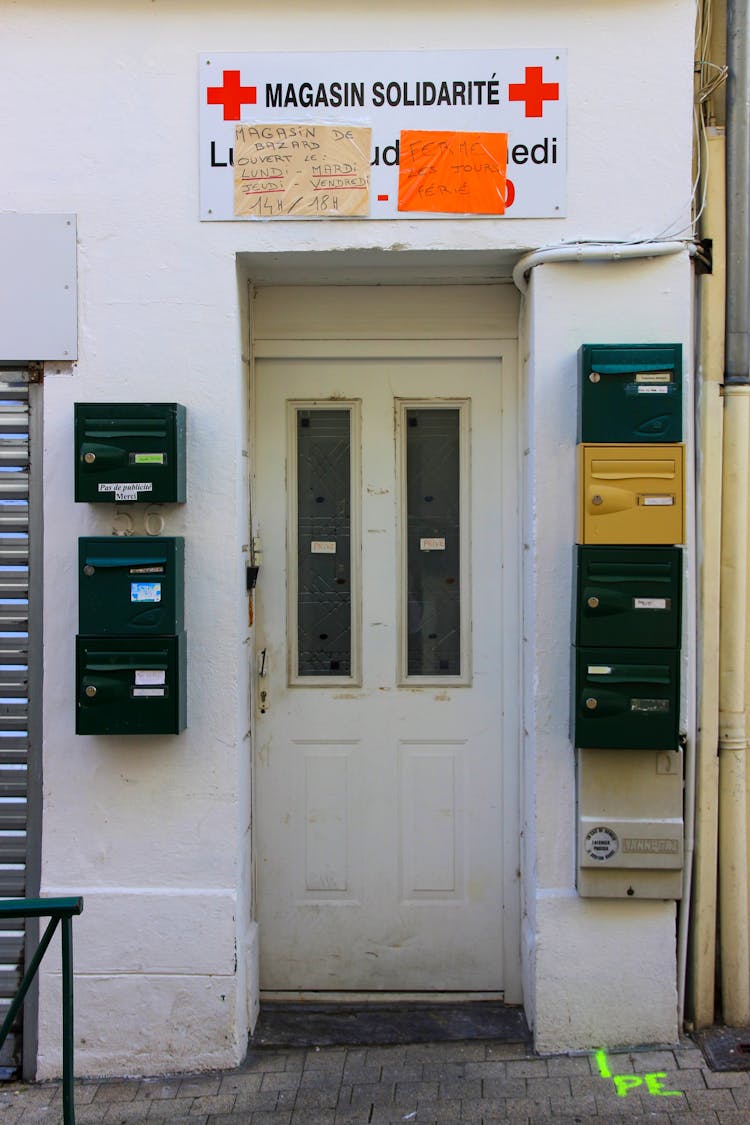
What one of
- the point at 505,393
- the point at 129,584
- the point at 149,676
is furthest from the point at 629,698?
the point at 129,584

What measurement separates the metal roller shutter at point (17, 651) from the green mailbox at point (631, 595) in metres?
2.03

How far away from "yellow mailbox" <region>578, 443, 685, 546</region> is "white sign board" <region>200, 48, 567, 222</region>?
930mm

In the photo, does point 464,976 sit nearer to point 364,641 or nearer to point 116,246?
point 364,641

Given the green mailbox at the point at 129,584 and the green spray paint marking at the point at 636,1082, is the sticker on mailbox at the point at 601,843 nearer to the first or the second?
the green spray paint marking at the point at 636,1082

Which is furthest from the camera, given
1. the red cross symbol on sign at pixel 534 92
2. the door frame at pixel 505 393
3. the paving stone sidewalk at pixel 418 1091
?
the door frame at pixel 505 393

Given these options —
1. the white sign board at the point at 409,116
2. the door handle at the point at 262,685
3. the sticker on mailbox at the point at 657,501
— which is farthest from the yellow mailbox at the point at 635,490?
the door handle at the point at 262,685

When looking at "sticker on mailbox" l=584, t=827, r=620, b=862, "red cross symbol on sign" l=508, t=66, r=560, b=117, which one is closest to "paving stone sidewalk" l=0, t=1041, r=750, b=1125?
"sticker on mailbox" l=584, t=827, r=620, b=862

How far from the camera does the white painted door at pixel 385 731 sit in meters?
4.03

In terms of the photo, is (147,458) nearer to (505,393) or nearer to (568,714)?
(505,393)

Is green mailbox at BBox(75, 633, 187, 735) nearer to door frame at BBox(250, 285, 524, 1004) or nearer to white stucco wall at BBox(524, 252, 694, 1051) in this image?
door frame at BBox(250, 285, 524, 1004)

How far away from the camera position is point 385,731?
404cm

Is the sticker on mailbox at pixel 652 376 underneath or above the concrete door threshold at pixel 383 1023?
above

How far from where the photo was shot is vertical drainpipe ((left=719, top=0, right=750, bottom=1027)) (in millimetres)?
3697

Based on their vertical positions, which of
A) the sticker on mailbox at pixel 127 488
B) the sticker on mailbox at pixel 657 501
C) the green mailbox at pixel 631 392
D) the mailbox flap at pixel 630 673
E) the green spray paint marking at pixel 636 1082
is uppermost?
the green mailbox at pixel 631 392
